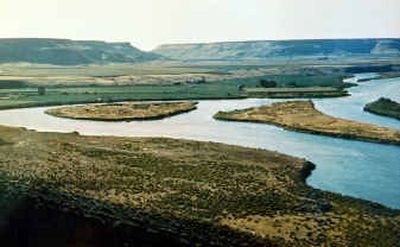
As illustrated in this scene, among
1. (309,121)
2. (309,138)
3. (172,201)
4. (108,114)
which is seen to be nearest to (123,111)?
(108,114)

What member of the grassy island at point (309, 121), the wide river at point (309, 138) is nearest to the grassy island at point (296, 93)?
the wide river at point (309, 138)

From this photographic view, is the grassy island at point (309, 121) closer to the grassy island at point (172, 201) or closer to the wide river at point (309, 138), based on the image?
the wide river at point (309, 138)

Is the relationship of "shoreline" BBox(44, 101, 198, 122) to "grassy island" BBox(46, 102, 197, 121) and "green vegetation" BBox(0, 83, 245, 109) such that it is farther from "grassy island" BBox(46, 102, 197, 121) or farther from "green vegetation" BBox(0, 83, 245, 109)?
"green vegetation" BBox(0, 83, 245, 109)

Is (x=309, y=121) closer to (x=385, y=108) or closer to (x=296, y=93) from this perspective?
(x=385, y=108)

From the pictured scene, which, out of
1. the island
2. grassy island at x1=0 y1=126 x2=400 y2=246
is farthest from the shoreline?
grassy island at x1=0 y1=126 x2=400 y2=246

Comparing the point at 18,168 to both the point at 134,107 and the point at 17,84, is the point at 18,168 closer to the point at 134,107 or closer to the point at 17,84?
the point at 134,107

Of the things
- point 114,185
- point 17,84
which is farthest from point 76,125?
point 17,84
